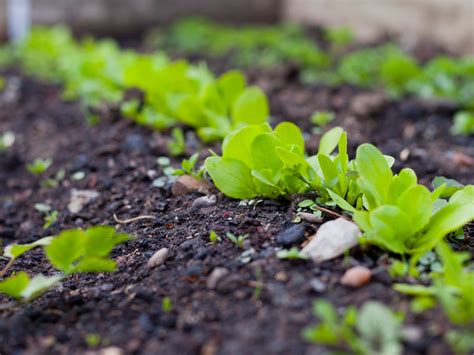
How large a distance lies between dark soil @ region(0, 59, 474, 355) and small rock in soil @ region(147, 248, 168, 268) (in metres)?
0.02

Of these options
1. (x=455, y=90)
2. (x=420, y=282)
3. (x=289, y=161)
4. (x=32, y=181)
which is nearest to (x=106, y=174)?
(x=32, y=181)

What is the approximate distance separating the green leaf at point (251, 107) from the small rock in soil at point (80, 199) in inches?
25.6

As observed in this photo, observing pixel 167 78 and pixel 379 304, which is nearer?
pixel 379 304

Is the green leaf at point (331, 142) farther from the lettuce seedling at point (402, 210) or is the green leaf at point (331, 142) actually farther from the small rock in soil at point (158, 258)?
the small rock in soil at point (158, 258)

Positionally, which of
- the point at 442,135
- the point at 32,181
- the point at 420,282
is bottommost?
the point at 32,181

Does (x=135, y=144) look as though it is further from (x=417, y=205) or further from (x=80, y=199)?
(x=417, y=205)

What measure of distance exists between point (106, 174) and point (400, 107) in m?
1.63

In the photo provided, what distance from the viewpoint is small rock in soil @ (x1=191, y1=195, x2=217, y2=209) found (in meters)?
1.83

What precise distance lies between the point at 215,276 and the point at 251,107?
1209 mm

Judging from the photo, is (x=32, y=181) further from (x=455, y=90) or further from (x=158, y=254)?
(x=455, y=90)

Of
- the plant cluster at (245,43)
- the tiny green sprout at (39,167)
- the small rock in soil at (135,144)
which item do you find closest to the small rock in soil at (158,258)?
the small rock in soil at (135,144)

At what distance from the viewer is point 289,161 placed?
5.37 feet

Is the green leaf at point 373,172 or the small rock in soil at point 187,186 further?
the small rock in soil at point 187,186

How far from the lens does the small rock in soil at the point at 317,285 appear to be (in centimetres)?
126
